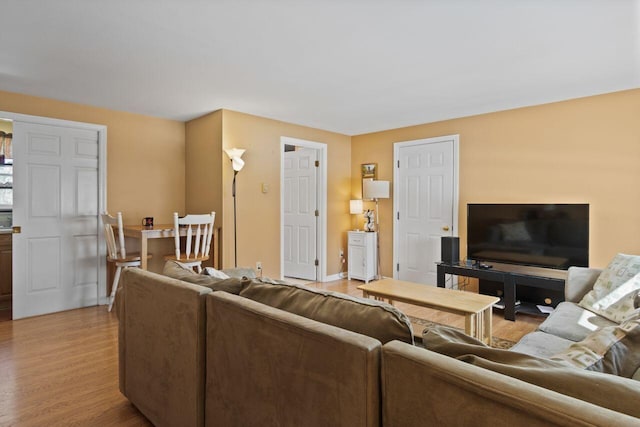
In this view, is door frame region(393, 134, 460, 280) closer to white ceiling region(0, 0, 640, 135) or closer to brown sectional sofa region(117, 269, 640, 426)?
white ceiling region(0, 0, 640, 135)

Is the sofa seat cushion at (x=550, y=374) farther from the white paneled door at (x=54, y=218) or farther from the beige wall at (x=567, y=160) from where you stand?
the white paneled door at (x=54, y=218)

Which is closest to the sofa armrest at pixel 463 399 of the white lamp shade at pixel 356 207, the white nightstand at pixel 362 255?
the white nightstand at pixel 362 255

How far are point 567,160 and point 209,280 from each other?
3852 millimetres

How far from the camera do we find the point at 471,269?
3934 mm

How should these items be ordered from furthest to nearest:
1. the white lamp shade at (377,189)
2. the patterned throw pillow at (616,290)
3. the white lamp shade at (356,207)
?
the white lamp shade at (356,207), the white lamp shade at (377,189), the patterned throw pillow at (616,290)

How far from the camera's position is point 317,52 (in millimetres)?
2695

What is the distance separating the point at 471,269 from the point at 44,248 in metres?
4.60

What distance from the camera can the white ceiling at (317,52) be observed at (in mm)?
2125

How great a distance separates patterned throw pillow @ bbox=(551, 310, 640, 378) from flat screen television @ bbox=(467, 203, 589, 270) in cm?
297

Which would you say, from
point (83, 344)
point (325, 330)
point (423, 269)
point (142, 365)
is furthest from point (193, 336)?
point (423, 269)

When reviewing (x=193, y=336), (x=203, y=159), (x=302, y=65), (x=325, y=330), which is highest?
(x=302, y=65)

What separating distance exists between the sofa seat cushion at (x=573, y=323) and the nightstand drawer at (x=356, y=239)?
3.03 m

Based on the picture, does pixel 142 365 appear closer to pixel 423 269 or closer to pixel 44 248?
pixel 44 248

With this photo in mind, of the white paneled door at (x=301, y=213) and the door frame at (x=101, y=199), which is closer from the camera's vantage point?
the door frame at (x=101, y=199)
